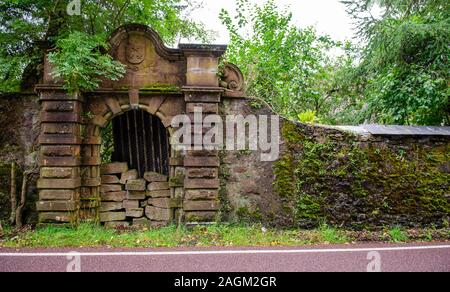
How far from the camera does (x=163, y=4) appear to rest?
34.4ft

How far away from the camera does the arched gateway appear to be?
7914 millimetres

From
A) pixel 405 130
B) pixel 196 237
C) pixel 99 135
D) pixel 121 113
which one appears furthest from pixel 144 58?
pixel 405 130

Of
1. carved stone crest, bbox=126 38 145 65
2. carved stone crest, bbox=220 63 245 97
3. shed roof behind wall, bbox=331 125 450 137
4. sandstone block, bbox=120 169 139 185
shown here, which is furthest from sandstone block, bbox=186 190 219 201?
shed roof behind wall, bbox=331 125 450 137

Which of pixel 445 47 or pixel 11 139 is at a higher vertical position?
pixel 445 47

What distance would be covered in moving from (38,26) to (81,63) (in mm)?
2199

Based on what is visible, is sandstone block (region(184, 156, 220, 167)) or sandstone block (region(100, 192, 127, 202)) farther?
sandstone block (region(100, 192, 127, 202))

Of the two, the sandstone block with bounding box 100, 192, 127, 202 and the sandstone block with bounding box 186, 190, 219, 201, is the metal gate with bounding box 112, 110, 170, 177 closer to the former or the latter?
the sandstone block with bounding box 100, 192, 127, 202

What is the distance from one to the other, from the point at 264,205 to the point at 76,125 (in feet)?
15.4

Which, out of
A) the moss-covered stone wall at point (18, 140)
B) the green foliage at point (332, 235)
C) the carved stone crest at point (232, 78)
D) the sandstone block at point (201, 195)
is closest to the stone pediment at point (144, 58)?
the carved stone crest at point (232, 78)

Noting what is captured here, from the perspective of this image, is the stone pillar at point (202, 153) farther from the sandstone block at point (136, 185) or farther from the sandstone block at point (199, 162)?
the sandstone block at point (136, 185)

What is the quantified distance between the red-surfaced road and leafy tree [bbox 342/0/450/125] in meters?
4.15

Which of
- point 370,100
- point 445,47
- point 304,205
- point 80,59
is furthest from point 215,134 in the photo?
point 445,47

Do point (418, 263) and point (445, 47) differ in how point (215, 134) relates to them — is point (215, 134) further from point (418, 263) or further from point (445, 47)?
point (445, 47)

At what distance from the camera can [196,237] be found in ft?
24.5
